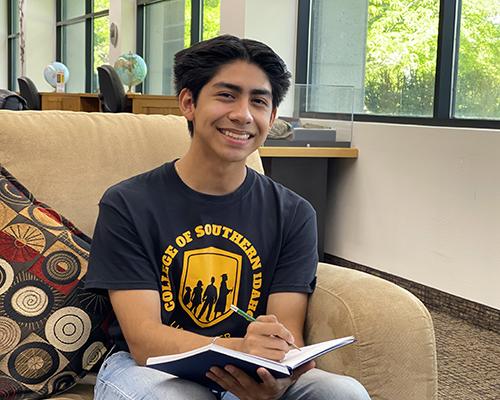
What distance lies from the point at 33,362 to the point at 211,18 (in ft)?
16.0

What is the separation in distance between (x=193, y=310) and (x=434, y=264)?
2.36 m

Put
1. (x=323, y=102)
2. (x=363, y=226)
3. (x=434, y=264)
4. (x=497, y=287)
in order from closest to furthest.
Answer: (x=497, y=287) → (x=434, y=264) → (x=363, y=226) → (x=323, y=102)

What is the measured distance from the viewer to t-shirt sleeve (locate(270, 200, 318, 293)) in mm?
1503

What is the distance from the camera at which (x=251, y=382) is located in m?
1.22

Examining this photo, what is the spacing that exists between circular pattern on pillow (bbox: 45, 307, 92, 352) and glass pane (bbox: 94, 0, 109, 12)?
23.0ft

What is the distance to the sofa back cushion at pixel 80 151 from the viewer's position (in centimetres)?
168

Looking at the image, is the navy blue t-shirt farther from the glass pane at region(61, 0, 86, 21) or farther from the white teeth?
the glass pane at region(61, 0, 86, 21)

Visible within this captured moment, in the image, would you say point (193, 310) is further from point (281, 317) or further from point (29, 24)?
point (29, 24)

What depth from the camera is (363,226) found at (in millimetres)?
4125

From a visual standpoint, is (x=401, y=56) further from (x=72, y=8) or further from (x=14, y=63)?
(x=14, y=63)

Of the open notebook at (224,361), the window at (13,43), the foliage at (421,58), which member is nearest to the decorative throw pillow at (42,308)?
the open notebook at (224,361)

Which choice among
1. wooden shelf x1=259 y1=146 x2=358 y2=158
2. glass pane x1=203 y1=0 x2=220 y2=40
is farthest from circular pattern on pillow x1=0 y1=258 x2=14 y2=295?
glass pane x1=203 y1=0 x2=220 y2=40

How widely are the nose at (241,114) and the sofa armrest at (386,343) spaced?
38cm

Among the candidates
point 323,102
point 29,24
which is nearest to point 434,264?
point 323,102
